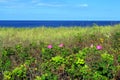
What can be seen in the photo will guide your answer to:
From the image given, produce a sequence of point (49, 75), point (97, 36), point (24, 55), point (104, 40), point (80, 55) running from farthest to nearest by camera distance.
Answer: point (97, 36), point (104, 40), point (24, 55), point (80, 55), point (49, 75)

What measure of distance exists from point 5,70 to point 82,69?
1538 mm

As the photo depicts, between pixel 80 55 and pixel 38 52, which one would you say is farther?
pixel 38 52

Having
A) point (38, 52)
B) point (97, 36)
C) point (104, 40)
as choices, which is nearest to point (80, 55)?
point (38, 52)

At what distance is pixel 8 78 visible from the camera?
20.2ft

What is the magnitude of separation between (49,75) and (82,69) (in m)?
0.52

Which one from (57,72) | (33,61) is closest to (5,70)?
(33,61)

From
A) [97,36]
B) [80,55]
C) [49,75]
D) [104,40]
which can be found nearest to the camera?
[49,75]

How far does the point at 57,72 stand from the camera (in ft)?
20.1

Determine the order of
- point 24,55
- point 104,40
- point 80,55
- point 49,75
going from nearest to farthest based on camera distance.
Result: 1. point 49,75
2. point 80,55
3. point 24,55
4. point 104,40

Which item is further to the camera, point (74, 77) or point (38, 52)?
point (38, 52)

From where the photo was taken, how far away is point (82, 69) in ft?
19.7

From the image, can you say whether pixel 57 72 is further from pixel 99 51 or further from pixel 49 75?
pixel 99 51

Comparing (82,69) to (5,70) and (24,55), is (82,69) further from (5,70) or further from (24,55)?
(24,55)

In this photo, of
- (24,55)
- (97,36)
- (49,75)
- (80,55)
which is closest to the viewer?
(49,75)
